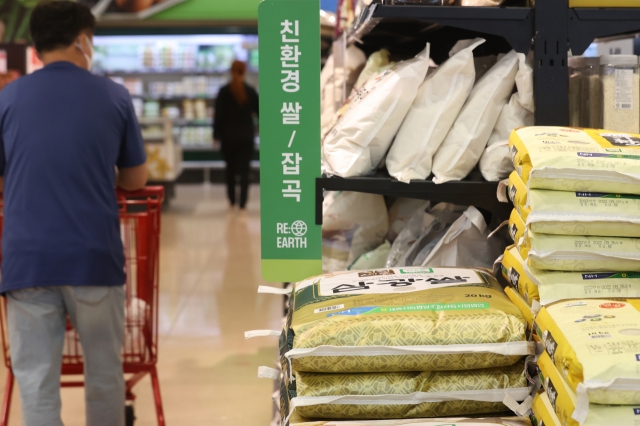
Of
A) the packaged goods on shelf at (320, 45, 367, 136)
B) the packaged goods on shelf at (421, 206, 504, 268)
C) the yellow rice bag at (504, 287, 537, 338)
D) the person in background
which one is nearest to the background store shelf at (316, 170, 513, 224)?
the packaged goods on shelf at (421, 206, 504, 268)

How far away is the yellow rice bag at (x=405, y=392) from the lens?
1.34 metres

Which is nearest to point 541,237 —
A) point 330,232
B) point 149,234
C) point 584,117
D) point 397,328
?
point 397,328

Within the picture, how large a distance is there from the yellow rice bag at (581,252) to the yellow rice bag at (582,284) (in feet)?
0.04


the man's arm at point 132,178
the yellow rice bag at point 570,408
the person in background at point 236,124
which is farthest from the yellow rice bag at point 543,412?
the person in background at point 236,124

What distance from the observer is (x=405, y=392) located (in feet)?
4.43

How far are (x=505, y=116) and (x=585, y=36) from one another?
24 centimetres

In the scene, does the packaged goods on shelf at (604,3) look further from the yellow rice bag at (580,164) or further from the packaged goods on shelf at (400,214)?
the packaged goods on shelf at (400,214)

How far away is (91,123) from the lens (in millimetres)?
2381

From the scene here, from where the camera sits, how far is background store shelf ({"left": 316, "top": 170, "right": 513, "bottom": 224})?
1.65 m

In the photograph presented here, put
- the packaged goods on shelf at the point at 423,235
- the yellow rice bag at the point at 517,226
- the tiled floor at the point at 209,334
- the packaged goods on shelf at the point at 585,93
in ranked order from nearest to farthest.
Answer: the yellow rice bag at the point at 517,226 < the packaged goods on shelf at the point at 585,93 < the packaged goods on shelf at the point at 423,235 < the tiled floor at the point at 209,334

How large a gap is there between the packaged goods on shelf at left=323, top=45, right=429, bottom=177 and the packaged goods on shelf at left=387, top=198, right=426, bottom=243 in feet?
1.66

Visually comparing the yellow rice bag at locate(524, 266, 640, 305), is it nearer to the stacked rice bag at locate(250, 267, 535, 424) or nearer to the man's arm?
the stacked rice bag at locate(250, 267, 535, 424)

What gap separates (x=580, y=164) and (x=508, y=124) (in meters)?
0.38

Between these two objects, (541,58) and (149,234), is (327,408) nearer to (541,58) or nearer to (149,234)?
(541,58)
